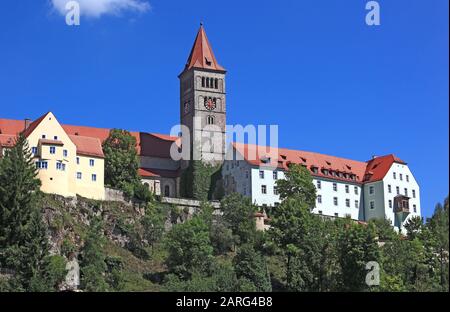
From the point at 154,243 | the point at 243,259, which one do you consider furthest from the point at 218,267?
the point at 154,243

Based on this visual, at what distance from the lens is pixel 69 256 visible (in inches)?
3044

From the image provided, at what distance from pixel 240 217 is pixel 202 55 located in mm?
29984

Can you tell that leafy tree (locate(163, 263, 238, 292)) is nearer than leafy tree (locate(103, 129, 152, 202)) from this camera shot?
Yes

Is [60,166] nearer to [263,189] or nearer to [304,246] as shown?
[304,246]

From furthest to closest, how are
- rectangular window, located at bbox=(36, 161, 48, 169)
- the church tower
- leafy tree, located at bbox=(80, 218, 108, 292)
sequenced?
the church tower
rectangular window, located at bbox=(36, 161, 48, 169)
leafy tree, located at bbox=(80, 218, 108, 292)

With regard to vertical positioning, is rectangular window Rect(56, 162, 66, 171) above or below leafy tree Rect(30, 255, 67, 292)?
above

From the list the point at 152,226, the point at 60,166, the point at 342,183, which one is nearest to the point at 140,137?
the point at 342,183

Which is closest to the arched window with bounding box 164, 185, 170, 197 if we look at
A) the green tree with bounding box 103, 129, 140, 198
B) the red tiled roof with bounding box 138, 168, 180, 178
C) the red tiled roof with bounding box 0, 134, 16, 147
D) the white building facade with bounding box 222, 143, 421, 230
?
the red tiled roof with bounding box 138, 168, 180, 178

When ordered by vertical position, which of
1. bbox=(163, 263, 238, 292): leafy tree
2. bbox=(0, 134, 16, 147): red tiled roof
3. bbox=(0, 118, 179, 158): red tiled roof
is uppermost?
bbox=(0, 118, 179, 158): red tiled roof

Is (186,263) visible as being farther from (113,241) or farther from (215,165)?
(215,165)

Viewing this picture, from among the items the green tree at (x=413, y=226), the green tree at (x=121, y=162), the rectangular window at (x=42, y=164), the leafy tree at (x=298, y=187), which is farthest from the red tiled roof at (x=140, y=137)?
the green tree at (x=413, y=226)

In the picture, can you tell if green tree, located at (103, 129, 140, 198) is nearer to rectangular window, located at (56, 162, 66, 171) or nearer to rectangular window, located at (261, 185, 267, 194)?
rectangular window, located at (56, 162, 66, 171)

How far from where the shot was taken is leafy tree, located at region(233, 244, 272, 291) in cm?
7888

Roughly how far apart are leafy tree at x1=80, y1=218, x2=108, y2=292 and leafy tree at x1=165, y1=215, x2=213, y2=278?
627cm
